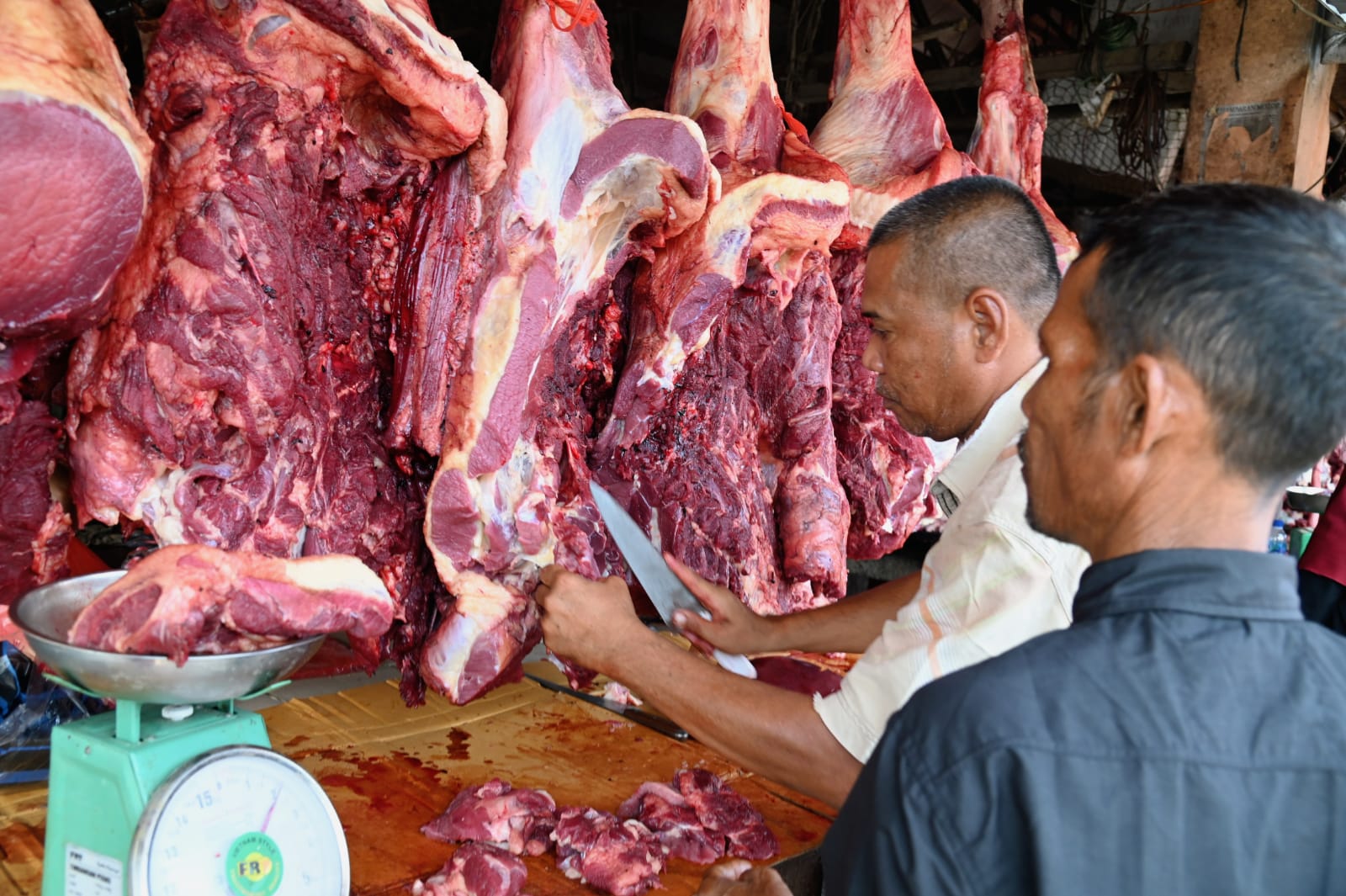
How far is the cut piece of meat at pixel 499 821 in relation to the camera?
2.65 meters

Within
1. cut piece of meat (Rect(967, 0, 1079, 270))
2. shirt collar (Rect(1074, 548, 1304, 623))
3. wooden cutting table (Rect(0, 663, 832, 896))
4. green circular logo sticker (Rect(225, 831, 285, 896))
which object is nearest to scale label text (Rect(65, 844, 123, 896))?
green circular logo sticker (Rect(225, 831, 285, 896))

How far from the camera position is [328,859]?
6.54 ft

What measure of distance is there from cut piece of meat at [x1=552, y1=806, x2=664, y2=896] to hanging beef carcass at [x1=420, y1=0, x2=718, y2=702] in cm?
42

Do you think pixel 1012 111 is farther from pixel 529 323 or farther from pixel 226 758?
pixel 226 758

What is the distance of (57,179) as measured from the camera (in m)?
1.82

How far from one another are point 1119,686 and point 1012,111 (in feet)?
13.0

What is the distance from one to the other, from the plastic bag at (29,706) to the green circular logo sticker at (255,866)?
1.34 metres

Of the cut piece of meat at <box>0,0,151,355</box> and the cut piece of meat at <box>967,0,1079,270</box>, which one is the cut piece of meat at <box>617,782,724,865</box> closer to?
→ the cut piece of meat at <box>0,0,151,355</box>

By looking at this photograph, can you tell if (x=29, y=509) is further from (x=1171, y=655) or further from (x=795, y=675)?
(x=795, y=675)

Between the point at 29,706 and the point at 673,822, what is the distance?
186cm

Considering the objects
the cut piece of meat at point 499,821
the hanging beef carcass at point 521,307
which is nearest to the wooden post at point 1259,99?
the hanging beef carcass at point 521,307

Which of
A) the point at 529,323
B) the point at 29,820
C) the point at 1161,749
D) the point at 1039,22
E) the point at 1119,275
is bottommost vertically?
the point at 29,820

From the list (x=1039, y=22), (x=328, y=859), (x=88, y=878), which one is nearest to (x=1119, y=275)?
(x=328, y=859)

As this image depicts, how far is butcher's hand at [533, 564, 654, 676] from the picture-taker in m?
2.39
